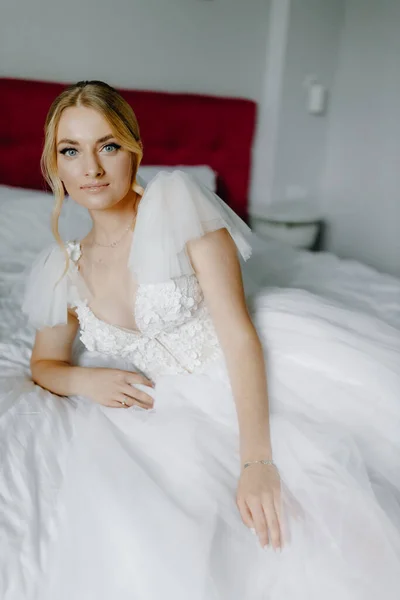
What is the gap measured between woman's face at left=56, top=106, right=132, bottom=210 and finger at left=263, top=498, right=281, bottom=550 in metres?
0.63

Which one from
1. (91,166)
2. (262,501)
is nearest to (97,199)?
(91,166)

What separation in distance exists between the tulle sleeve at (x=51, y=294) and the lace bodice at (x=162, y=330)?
2 cm

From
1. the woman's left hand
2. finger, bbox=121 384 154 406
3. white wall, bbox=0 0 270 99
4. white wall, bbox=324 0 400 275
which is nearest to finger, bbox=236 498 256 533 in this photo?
the woman's left hand

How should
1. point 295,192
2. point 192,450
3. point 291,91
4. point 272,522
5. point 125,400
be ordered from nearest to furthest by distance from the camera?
point 272,522 → point 192,450 → point 125,400 → point 291,91 → point 295,192

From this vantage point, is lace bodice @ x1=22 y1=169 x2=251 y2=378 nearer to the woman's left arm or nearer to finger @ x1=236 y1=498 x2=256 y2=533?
the woman's left arm

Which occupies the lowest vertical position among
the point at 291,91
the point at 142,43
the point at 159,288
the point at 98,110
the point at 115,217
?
the point at 159,288

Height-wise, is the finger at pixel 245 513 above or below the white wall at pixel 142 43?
below

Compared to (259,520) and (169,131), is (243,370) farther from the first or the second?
(169,131)

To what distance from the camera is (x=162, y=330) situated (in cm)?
119

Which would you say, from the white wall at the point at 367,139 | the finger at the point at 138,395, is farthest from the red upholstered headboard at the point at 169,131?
the finger at the point at 138,395

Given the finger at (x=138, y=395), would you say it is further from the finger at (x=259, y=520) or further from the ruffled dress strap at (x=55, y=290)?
the finger at (x=259, y=520)

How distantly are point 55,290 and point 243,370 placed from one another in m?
0.48

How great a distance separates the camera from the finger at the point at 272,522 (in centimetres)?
77

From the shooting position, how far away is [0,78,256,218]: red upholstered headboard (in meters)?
2.27
